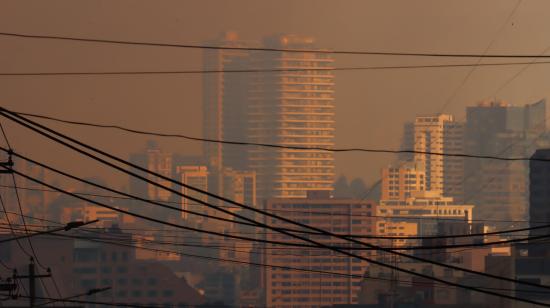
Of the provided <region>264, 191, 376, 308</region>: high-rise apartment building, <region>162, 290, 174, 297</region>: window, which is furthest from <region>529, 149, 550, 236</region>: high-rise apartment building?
<region>162, 290, 174, 297</region>: window

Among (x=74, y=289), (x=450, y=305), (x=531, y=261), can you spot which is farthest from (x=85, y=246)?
(x=531, y=261)

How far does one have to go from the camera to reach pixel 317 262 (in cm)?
17112

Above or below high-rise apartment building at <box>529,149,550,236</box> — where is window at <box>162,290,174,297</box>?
below

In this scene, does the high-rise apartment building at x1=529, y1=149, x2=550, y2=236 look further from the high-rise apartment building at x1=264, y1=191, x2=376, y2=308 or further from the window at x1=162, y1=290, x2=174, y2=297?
the window at x1=162, y1=290, x2=174, y2=297

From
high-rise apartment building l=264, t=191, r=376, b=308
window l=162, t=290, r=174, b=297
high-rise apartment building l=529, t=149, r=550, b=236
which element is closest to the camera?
high-rise apartment building l=529, t=149, r=550, b=236

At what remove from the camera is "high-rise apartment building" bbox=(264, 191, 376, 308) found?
159875mm

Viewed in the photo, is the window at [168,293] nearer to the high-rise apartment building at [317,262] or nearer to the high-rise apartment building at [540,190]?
the high-rise apartment building at [317,262]

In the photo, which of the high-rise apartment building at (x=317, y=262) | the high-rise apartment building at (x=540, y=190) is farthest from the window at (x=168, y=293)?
the high-rise apartment building at (x=540, y=190)

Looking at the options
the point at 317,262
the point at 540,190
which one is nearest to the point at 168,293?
the point at 540,190

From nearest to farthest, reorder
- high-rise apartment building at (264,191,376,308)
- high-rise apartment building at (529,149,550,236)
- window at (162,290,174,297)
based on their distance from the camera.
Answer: high-rise apartment building at (529,149,550,236) < window at (162,290,174,297) < high-rise apartment building at (264,191,376,308)

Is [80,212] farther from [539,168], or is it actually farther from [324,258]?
[539,168]

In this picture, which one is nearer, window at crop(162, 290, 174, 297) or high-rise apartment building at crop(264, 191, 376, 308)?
window at crop(162, 290, 174, 297)

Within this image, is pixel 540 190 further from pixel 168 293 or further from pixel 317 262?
pixel 317 262

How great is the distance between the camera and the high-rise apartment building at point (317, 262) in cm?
15988
